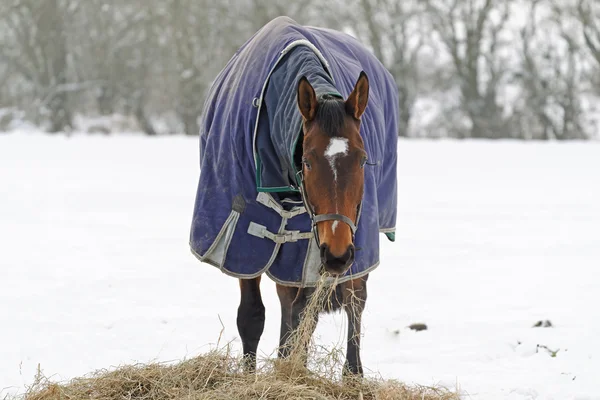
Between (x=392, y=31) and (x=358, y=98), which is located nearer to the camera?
(x=358, y=98)

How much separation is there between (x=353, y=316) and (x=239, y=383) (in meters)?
0.71

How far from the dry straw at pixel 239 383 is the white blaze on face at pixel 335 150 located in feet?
2.55

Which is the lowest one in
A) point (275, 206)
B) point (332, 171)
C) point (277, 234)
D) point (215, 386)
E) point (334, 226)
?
point (215, 386)

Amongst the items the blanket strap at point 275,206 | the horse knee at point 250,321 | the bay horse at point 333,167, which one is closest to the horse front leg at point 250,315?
the horse knee at point 250,321

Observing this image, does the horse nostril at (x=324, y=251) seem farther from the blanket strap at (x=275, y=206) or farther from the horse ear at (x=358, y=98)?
the blanket strap at (x=275, y=206)

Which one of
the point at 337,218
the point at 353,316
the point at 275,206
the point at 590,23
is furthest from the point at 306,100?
the point at 590,23

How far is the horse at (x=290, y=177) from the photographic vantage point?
2922 mm

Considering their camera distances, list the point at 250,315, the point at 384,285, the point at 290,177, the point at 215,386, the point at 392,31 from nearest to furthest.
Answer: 1. the point at 290,177
2. the point at 215,386
3. the point at 250,315
4. the point at 384,285
5. the point at 392,31

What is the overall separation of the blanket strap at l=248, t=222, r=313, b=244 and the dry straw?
0.86ft

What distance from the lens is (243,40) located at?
24969 millimetres

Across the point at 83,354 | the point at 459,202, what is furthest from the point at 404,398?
the point at 459,202

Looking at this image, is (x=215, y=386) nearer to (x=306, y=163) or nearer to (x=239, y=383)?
(x=239, y=383)

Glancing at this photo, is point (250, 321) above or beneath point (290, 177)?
beneath

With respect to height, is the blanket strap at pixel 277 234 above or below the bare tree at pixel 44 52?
above
